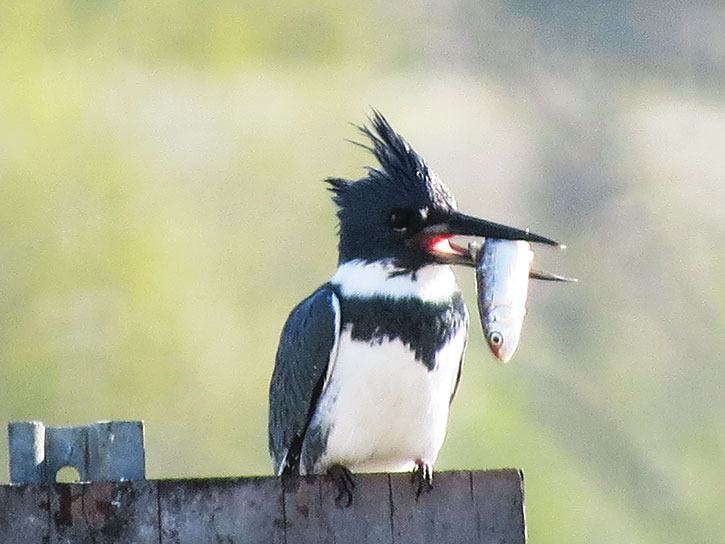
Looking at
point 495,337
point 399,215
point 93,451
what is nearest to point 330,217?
point 399,215

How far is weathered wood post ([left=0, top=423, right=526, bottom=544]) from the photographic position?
9.02 ft

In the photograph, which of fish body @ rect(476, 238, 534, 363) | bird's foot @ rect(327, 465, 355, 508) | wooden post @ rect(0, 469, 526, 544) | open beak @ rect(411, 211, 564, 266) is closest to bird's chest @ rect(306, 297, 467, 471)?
open beak @ rect(411, 211, 564, 266)

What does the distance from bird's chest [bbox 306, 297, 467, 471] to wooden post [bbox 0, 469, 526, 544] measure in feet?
2.35

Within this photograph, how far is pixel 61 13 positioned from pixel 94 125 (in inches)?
24.5

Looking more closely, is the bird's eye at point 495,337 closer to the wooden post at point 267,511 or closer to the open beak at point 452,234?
the open beak at point 452,234

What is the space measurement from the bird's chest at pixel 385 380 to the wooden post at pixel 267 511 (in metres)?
0.72

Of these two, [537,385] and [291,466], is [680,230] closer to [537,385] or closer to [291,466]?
[537,385]

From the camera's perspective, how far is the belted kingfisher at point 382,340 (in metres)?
3.69

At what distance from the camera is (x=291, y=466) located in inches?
151

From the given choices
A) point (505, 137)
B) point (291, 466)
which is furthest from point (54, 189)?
point (291, 466)

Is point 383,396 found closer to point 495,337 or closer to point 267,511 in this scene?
point 495,337

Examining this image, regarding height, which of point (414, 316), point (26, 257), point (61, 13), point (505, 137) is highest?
point (61, 13)

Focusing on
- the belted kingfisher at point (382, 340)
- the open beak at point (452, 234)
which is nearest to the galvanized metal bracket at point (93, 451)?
the belted kingfisher at point (382, 340)

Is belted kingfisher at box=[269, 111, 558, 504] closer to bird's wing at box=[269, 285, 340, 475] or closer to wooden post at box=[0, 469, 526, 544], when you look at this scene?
bird's wing at box=[269, 285, 340, 475]
